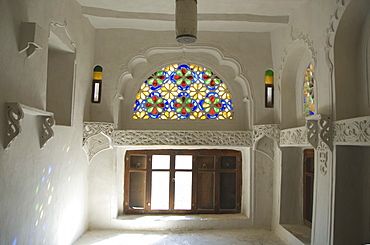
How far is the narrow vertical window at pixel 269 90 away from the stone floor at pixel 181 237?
2332mm

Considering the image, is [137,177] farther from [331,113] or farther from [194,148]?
[331,113]

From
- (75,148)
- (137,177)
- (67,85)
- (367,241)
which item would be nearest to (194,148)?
(137,177)

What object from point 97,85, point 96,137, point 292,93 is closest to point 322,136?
point 292,93

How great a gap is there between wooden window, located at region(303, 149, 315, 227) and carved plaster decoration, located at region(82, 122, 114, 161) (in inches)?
Result: 135

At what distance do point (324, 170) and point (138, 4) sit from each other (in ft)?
12.1

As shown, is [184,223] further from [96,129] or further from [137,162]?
[96,129]

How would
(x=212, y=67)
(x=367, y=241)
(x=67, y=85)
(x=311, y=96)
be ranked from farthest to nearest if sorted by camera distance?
(x=212, y=67) → (x=311, y=96) → (x=67, y=85) → (x=367, y=241)

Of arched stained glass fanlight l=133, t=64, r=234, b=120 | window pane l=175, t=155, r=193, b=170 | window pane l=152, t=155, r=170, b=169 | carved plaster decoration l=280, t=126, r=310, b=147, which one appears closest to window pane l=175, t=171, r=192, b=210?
window pane l=175, t=155, r=193, b=170

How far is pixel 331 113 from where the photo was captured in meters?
3.87

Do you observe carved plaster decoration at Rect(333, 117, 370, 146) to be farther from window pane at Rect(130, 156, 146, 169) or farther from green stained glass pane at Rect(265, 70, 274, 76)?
window pane at Rect(130, 156, 146, 169)

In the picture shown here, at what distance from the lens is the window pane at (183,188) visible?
648 cm

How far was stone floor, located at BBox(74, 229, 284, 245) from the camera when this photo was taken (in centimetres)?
523

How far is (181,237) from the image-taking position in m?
5.55

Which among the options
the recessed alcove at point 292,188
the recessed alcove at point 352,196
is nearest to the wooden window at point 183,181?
the recessed alcove at point 292,188
